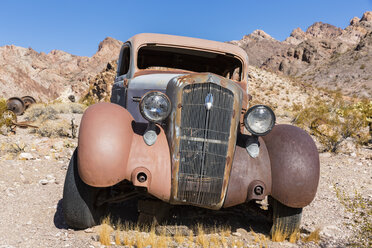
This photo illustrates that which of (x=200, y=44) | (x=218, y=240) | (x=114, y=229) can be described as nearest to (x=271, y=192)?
(x=218, y=240)

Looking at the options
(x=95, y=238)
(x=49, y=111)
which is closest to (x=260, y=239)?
(x=95, y=238)

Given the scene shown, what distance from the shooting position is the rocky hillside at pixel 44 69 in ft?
154

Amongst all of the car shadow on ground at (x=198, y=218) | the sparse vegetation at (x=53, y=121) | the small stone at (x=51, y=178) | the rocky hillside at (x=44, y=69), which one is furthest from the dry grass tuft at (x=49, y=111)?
the rocky hillside at (x=44, y=69)

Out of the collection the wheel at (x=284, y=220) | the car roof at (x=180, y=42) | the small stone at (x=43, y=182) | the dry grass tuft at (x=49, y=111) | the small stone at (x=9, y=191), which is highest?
the car roof at (x=180, y=42)

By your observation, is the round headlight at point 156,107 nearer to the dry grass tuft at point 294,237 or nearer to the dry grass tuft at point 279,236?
the dry grass tuft at point 279,236

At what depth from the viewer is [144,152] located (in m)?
3.13

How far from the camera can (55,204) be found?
13.6 ft

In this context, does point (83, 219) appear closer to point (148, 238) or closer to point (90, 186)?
point (90, 186)

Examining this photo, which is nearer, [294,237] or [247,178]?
[247,178]

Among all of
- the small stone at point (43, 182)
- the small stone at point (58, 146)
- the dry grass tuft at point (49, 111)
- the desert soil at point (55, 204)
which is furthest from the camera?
the dry grass tuft at point (49, 111)

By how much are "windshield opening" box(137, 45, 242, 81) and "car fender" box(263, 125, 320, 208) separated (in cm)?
190

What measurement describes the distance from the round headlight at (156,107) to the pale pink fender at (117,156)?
28 cm

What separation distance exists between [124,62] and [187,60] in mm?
1051

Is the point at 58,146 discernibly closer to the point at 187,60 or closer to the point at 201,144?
the point at 187,60
